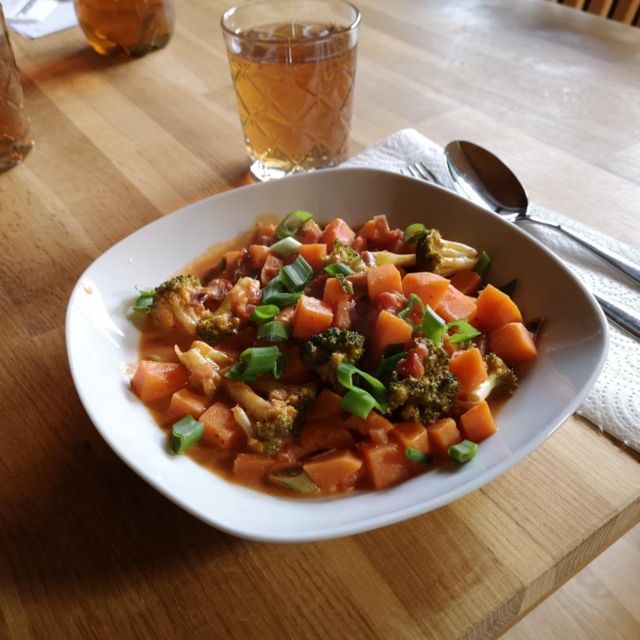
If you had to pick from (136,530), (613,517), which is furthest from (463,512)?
(136,530)

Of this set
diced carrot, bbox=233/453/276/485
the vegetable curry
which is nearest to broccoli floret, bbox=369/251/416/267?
the vegetable curry

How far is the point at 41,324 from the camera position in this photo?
135cm

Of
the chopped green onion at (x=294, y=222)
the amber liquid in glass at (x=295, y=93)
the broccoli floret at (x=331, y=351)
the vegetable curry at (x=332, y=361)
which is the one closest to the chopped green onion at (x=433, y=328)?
the vegetable curry at (x=332, y=361)

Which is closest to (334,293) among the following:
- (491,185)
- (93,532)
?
(93,532)

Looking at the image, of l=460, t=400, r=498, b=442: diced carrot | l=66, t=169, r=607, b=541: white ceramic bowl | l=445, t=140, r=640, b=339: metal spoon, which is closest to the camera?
l=66, t=169, r=607, b=541: white ceramic bowl

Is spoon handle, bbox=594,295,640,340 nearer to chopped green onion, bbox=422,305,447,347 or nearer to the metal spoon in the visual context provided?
the metal spoon

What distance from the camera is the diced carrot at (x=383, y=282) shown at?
1140 mm

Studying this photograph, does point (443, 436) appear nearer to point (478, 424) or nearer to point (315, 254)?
point (478, 424)

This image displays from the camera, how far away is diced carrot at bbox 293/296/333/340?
1.09 metres

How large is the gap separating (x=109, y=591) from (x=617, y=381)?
2.89 ft

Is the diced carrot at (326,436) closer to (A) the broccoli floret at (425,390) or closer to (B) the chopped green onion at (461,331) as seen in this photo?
(A) the broccoli floret at (425,390)

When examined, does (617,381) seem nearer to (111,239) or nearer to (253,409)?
(253,409)

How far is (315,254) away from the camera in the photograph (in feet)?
4.12

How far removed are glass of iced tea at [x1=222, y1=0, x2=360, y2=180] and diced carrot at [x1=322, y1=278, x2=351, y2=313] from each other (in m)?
0.63
